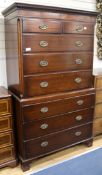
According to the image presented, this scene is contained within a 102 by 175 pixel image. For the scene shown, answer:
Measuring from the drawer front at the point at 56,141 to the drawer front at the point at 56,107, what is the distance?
285 mm

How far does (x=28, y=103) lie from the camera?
2094mm

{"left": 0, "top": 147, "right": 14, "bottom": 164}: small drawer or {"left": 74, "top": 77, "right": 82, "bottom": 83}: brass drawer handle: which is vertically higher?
{"left": 74, "top": 77, "right": 82, "bottom": 83}: brass drawer handle

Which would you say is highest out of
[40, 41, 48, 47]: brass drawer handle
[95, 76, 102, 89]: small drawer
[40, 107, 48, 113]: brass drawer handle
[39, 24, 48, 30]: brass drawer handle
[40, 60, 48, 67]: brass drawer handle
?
[39, 24, 48, 30]: brass drawer handle

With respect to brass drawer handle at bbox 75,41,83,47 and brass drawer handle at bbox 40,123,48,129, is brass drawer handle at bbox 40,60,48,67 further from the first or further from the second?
brass drawer handle at bbox 40,123,48,129

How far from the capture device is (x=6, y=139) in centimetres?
223

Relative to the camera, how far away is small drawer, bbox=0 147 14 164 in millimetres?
2238

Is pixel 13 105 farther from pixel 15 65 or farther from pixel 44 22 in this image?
pixel 44 22

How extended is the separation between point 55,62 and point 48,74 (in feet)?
0.51

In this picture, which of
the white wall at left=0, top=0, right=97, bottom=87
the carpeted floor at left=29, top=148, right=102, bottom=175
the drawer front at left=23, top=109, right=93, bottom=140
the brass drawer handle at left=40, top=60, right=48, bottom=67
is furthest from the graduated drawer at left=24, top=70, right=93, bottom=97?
the carpeted floor at left=29, top=148, right=102, bottom=175

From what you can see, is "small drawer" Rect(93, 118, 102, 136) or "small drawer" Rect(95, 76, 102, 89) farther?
"small drawer" Rect(93, 118, 102, 136)

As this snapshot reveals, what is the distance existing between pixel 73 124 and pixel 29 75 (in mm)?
904

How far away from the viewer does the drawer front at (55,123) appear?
2.20 m

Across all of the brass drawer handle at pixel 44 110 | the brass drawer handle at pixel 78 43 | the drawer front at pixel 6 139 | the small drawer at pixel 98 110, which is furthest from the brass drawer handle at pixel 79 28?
the drawer front at pixel 6 139

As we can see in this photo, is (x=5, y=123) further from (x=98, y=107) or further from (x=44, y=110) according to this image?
(x=98, y=107)
